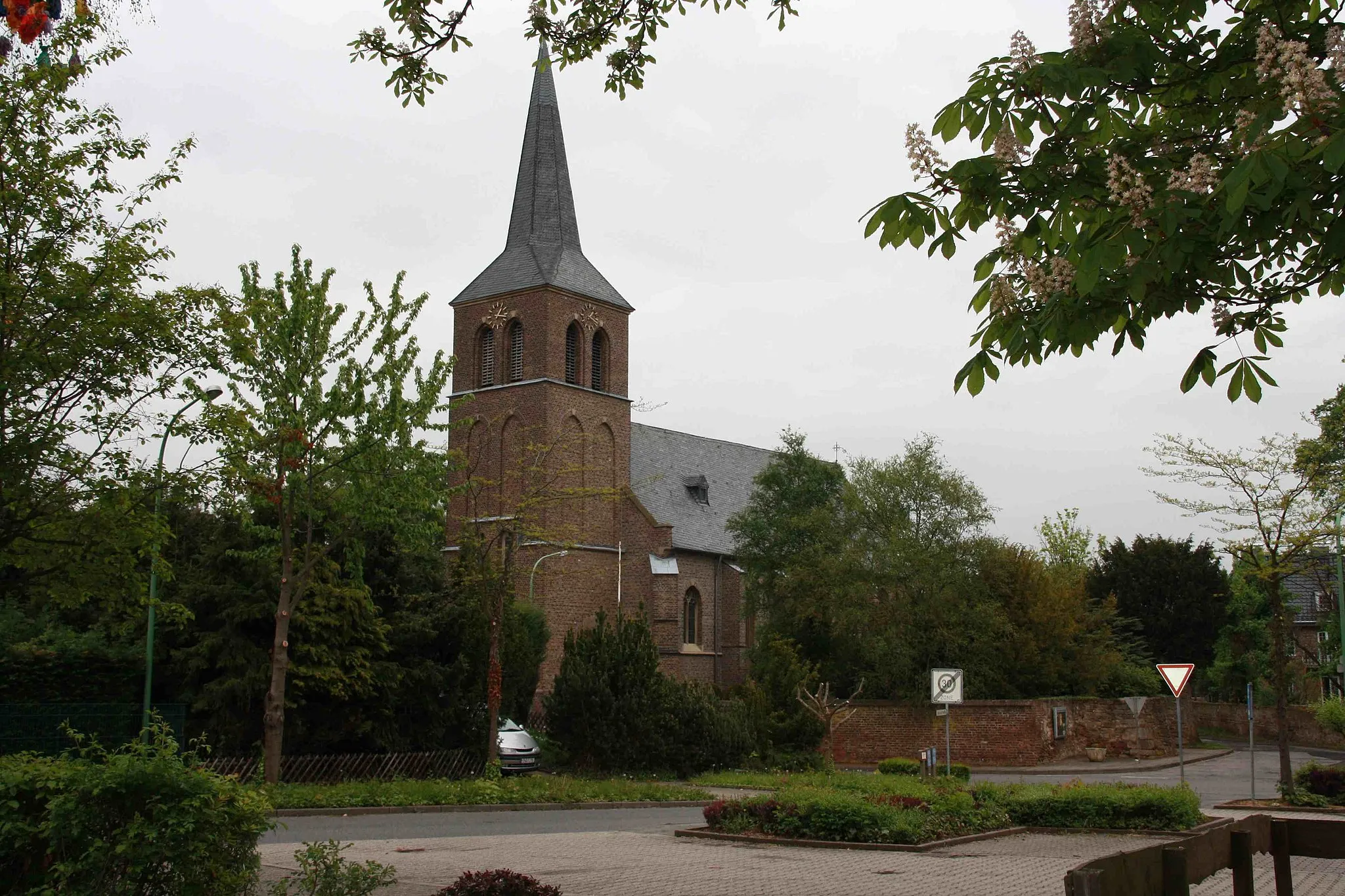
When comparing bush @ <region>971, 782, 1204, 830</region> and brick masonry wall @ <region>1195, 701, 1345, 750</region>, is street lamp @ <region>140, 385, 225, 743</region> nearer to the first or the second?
bush @ <region>971, 782, 1204, 830</region>

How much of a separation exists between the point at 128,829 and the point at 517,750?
24.4 meters

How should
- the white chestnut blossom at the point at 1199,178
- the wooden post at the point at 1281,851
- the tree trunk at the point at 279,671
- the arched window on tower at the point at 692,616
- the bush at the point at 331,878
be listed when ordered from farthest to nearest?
the arched window on tower at the point at 692,616 < the tree trunk at the point at 279,671 < the bush at the point at 331,878 < the wooden post at the point at 1281,851 < the white chestnut blossom at the point at 1199,178

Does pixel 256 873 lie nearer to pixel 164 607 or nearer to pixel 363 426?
pixel 164 607

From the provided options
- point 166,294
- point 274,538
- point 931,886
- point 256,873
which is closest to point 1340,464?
point 931,886

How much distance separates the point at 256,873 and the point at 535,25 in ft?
20.2

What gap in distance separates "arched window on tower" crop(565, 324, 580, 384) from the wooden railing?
44.6 metres

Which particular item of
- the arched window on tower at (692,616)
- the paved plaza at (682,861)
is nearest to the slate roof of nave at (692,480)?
the arched window on tower at (692,616)

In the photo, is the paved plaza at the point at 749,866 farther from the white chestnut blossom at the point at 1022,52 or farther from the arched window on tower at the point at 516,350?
the arched window on tower at the point at 516,350

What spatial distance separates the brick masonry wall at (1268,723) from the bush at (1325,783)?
961 inches

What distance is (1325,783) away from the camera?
22.5 m

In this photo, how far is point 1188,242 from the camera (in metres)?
5.45

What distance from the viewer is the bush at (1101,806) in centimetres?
1762

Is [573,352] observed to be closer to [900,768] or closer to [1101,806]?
[900,768]

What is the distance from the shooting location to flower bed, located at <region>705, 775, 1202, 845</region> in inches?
635
